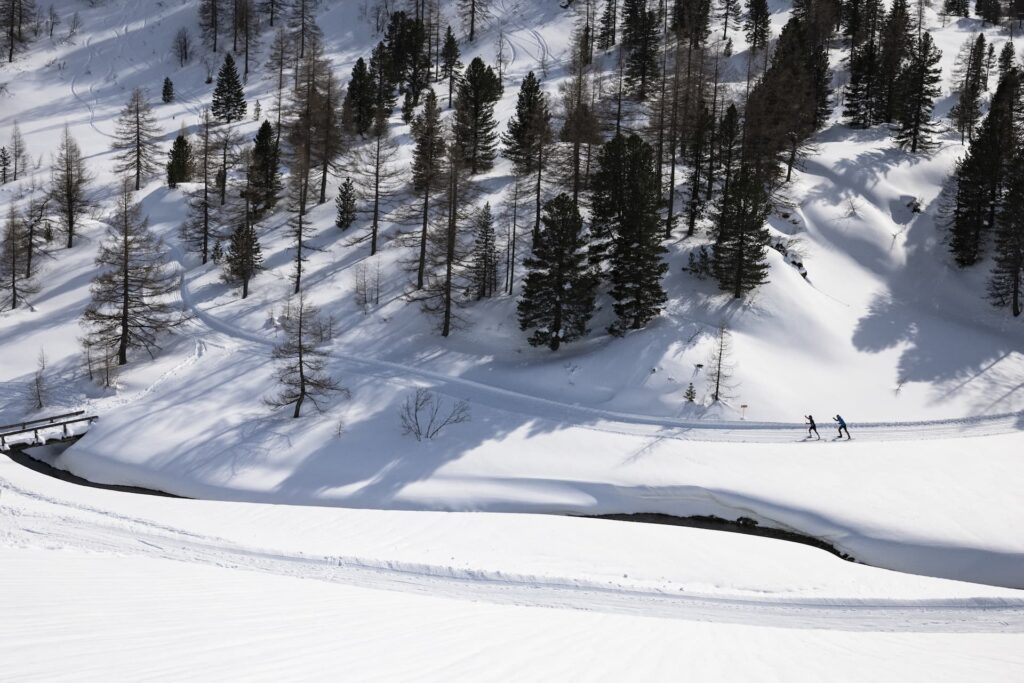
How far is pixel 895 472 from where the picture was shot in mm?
23562

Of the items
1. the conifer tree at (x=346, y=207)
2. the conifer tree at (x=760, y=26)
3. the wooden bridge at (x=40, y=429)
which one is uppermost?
the conifer tree at (x=760, y=26)

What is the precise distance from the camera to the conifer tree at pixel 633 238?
105ft

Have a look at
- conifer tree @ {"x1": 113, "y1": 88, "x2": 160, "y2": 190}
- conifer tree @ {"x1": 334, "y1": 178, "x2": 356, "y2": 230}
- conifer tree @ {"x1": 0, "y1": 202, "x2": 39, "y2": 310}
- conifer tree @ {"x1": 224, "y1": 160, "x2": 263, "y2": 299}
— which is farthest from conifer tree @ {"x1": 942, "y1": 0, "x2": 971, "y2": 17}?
conifer tree @ {"x1": 0, "y1": 202, "x2": 39, "y2": 310}

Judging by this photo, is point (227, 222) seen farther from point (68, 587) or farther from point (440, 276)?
point (68, 587)

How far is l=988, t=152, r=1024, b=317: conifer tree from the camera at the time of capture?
1345 inches

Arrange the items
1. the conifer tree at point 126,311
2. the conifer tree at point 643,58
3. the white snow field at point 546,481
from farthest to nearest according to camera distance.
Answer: the conifer tree at point 643,58
the conifer tree at point 126,311
the white snow field at point 546,481

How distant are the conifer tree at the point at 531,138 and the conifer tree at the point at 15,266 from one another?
34590 millimetres

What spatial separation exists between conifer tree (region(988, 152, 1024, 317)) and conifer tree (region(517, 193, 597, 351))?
1014 inches

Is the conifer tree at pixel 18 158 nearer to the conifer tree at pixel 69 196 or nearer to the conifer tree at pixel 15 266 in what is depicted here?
the conifer tree at pixel 69 196

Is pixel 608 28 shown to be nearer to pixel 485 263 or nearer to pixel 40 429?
pixel 485 263

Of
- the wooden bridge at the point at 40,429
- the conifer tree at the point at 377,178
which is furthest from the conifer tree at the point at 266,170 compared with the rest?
the wooden bridge at the point at 40,429

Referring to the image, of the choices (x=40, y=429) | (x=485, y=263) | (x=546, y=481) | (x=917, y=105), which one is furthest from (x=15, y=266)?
(x=917, y=105)

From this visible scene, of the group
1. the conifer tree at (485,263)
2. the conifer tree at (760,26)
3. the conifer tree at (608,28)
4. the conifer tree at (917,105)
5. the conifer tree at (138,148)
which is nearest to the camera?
the conifer tree at (485,263)

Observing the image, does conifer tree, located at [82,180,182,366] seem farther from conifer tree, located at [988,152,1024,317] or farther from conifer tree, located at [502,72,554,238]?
conifer tree, located at [988,152,1024,317]
